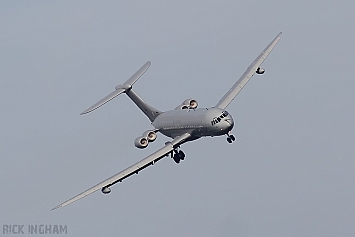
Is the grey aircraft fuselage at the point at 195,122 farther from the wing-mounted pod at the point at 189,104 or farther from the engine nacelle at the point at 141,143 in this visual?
the engine nacelle at the point at 141,143

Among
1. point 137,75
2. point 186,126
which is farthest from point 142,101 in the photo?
point 186,126

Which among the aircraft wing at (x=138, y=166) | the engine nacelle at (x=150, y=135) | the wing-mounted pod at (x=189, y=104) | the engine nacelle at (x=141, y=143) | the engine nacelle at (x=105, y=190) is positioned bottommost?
the engine nacelle at (x=105, y=190)

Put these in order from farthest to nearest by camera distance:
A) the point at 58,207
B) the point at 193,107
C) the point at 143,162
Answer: the point at 193,107 < the point at 143,162 < the point at 58,207

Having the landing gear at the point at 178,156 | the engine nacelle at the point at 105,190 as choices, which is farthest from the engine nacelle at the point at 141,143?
the engine nacelle at the point at 105,190

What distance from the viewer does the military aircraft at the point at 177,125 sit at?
583 feet

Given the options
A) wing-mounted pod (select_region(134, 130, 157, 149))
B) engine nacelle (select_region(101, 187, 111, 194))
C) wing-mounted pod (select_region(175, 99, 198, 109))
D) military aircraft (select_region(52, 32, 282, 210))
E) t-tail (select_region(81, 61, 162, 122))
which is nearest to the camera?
engine nacelle (select_region(101, 187, 111, 194))

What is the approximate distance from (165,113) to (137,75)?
9516 mm

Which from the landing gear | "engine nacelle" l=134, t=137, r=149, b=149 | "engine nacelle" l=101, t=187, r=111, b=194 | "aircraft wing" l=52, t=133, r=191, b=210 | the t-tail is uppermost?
the t-tail

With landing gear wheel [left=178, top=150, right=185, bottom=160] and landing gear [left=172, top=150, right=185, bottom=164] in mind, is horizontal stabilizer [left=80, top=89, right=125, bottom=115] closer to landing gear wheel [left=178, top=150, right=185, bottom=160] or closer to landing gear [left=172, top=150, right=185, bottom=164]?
landing gear [left=172, top=150, right=185, bottom=164]

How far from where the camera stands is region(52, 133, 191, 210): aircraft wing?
174000 mm

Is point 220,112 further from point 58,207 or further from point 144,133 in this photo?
point 58,207

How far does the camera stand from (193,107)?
191375 millimetres

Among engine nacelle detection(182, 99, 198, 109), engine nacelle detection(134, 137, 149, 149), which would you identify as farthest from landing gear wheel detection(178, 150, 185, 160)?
engine nacelle detection(182, 99, 198, 109)

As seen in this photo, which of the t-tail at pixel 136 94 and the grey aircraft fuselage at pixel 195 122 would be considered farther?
the t-tail at pixel 136 94
